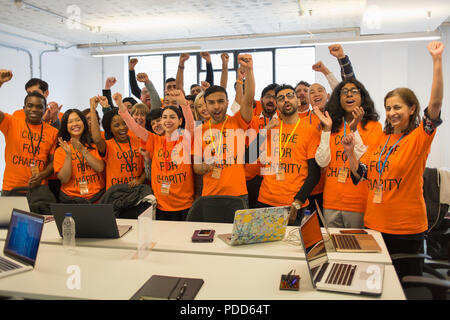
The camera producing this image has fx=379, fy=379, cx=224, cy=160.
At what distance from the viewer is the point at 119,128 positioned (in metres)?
3.38

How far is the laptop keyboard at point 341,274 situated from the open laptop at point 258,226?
0.47 m

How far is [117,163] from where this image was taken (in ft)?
10.9

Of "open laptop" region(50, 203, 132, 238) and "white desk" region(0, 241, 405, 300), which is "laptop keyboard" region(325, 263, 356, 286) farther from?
"open laptop" region(50, 203, 132, 238)

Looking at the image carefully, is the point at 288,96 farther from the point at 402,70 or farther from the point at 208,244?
the point at 402,70

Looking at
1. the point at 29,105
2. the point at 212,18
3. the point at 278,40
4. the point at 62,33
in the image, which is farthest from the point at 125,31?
the point at 29,105

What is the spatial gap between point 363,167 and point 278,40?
776 centimetres

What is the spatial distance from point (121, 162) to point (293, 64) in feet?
24.6

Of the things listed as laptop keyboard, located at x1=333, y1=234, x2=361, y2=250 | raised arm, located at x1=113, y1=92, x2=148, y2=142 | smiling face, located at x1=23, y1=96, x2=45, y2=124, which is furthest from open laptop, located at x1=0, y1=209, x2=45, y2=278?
smiling face, located at x1=23, y1=96, x2=45, y2=124

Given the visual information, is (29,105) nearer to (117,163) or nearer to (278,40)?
(117,163)

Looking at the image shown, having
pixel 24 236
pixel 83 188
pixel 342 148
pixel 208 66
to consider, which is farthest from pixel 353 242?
pixel 208 66

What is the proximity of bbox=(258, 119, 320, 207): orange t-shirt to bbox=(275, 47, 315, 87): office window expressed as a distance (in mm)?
7081

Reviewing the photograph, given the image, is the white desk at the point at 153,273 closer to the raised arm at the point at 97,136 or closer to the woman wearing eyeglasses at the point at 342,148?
the woman wearing eyeglasses at the point at 342,148

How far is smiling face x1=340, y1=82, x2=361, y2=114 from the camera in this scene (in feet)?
9.17

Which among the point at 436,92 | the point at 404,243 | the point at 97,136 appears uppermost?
the point at 436,92
